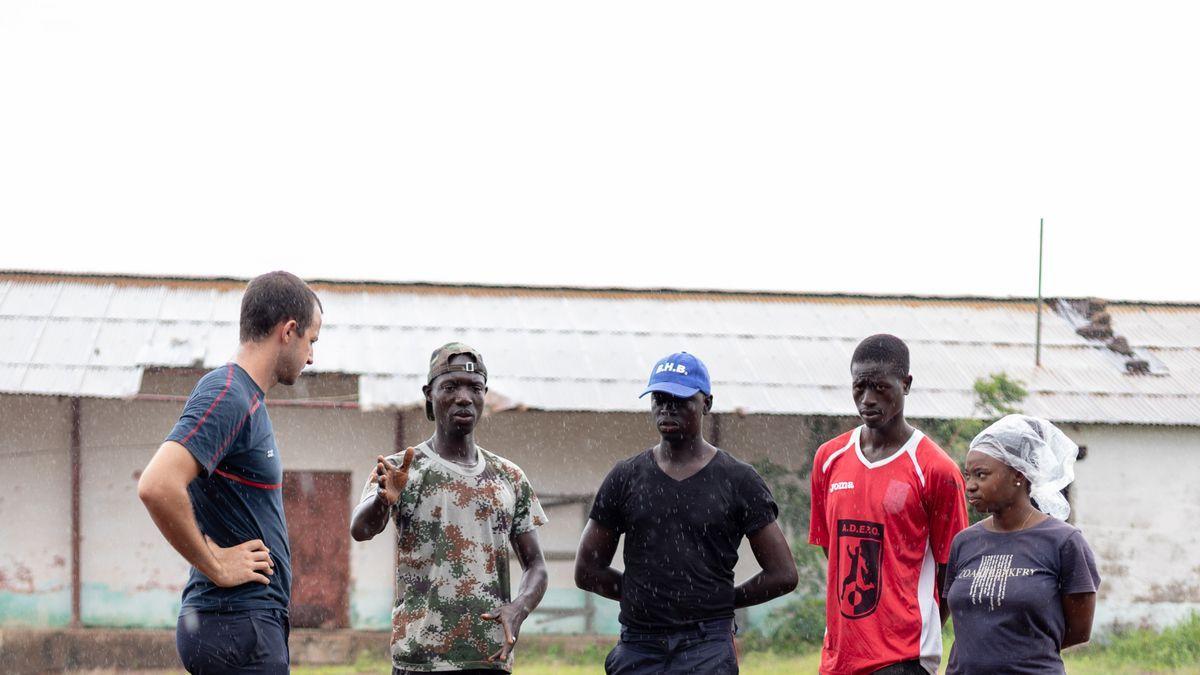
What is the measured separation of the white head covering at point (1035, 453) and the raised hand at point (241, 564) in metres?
2.61

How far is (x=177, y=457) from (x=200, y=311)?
479 inches

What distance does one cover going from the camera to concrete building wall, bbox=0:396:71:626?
1380 cm

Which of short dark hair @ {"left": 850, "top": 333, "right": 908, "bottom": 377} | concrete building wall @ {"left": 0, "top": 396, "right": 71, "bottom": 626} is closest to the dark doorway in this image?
concrete building wall @ {"left": 0, "top": 396, "right": 71, "bottom": 626}

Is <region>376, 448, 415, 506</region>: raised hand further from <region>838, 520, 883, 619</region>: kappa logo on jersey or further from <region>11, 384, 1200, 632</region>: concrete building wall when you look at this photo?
<region>11, 384, 1200, 632</region>: concrete building wall

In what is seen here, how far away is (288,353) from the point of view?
405 cm

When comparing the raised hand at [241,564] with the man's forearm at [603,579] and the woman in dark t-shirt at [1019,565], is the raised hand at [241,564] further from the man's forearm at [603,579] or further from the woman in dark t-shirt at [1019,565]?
the woman in dark t-shirt at [1019,565]

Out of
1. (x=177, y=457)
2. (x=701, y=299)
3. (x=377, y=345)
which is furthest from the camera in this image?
(x=701, y=299)

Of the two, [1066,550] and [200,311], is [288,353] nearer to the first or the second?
[1066,550]

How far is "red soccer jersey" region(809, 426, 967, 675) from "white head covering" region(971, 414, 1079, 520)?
26cm

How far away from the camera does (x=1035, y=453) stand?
4.63 meters

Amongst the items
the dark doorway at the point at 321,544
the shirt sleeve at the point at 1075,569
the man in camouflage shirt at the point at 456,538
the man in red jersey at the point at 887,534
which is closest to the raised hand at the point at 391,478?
the man in camouflage shirt at the point at 456,538

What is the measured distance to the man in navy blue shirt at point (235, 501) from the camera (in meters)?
3.63

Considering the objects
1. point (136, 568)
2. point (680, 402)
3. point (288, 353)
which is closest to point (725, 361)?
point (136, 568)

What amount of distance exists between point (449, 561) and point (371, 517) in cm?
36
